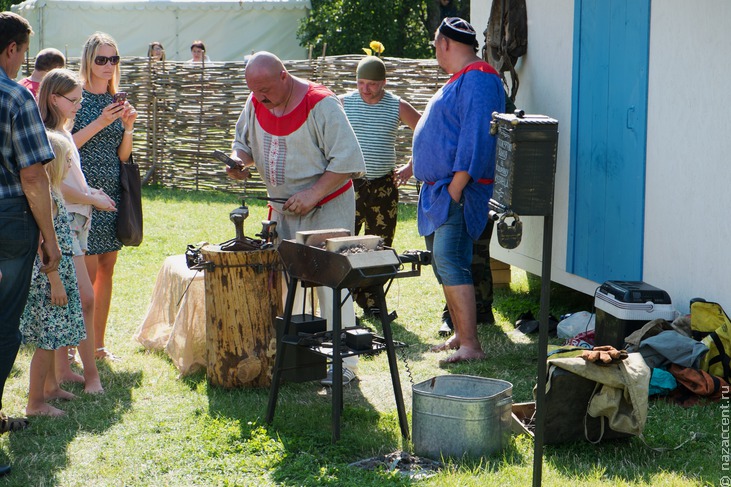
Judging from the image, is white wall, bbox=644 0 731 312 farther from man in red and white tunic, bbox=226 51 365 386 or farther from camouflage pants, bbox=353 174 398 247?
camouflage pants, bbox=353 174 398 247

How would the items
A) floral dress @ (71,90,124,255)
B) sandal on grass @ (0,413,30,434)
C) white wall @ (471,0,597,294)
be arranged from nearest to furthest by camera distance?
sandal on grass @ (0,413,30,434), floral dress @ (71,90,124,255), white wall @ (471,0,597,294)

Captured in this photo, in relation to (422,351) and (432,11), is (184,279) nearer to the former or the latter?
(422,351)

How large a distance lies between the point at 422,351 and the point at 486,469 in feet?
7.57


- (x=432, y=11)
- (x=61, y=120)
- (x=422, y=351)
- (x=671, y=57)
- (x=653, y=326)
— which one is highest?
(x=432, y=11)

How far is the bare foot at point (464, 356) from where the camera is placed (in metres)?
5.90

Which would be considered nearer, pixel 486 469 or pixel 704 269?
pixel 486 469

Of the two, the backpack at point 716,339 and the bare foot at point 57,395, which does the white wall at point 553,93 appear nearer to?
the backpack at point 716,339

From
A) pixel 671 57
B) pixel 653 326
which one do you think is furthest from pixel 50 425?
pixel 671 57

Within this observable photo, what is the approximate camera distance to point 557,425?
427 centimetres

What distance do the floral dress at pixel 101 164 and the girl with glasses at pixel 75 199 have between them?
224 mm

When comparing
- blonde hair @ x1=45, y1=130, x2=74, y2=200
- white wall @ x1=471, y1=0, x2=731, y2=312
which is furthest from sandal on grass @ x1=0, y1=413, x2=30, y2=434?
white wall @ x1=471, y1=0, x2=731, y2=312

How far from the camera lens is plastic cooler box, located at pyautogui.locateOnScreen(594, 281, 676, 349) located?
213 inches

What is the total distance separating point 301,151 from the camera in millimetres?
5395

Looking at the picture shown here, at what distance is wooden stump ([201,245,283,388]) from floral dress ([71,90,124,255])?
0.89m
